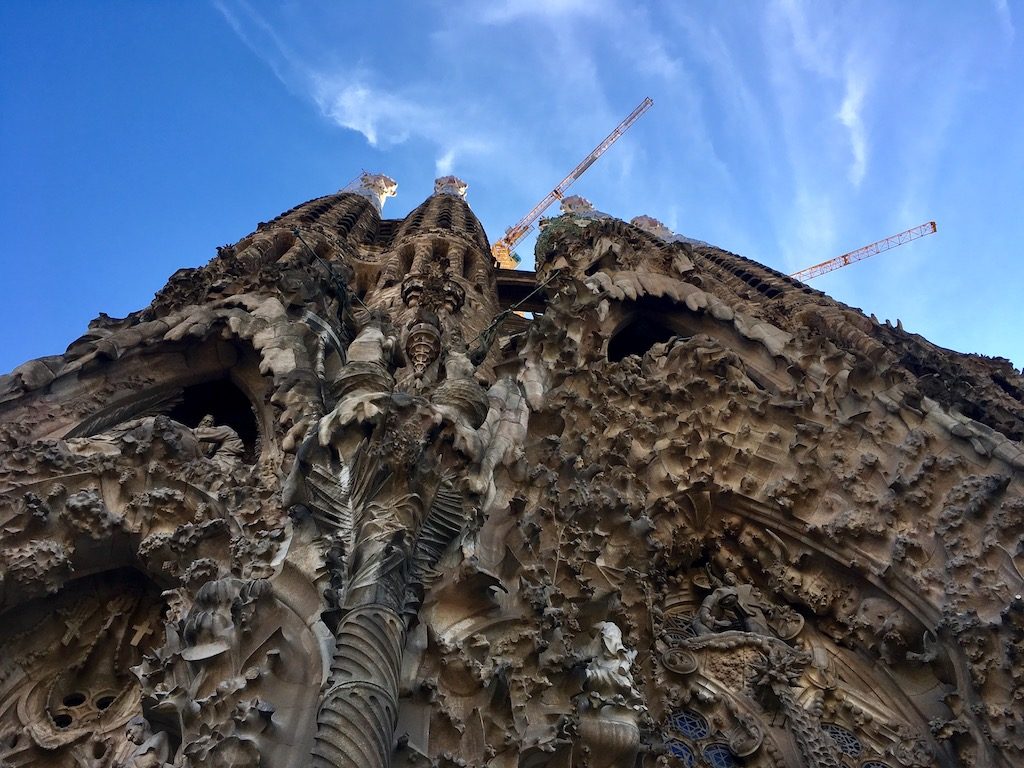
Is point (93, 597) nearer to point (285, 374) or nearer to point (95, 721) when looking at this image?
point (95, 721)

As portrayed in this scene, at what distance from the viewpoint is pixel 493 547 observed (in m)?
5.08

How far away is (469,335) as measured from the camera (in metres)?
14.3

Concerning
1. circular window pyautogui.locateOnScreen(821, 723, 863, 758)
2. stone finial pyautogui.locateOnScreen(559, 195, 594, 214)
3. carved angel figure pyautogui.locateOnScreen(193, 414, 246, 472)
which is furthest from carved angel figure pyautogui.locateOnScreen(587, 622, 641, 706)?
stone finial pyautogui.locateOnScreen(559, 195, 594, 214)

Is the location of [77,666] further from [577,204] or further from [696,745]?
[577,204]

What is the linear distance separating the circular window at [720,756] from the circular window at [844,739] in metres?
0.86

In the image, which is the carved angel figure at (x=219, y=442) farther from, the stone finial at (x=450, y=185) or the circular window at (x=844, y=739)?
the stone finial at (x=450, y=185)

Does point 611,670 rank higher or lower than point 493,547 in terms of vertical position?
lower

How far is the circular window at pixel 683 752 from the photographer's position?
6609 millimetres

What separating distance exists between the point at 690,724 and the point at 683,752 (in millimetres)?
381

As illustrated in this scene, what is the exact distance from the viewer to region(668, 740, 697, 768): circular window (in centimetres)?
661

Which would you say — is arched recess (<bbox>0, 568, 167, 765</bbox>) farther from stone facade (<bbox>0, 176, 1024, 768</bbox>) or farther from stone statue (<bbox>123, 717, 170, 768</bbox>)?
stone statue (<bbox>123, 717, 170, 768</bbox>)

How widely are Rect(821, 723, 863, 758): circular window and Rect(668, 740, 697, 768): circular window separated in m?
1.19

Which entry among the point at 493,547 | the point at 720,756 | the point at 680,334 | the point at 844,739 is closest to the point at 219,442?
the point at 493,547

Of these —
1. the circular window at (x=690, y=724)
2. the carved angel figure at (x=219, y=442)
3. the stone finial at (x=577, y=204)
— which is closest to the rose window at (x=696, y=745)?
the circular window at (x=690, y=724)
